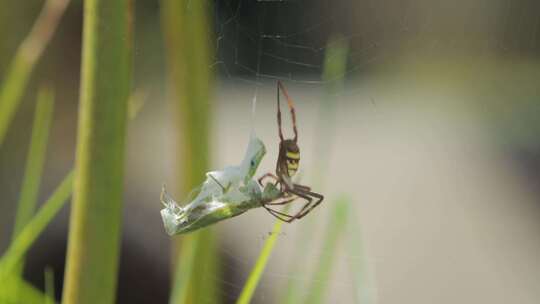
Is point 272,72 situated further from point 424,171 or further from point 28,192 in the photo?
point 424,171

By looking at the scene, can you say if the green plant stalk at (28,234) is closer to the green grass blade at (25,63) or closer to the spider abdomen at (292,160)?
the green grass blade at (25,63)

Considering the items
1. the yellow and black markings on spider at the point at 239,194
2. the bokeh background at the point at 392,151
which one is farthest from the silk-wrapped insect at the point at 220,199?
the bokeh background at the point at 392,151

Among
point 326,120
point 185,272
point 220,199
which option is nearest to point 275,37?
point 326,120

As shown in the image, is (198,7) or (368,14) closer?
(198,7)

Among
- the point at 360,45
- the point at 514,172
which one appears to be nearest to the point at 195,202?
the point at 360,45

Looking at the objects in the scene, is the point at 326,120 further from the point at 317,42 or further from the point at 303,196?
the point at 317,42

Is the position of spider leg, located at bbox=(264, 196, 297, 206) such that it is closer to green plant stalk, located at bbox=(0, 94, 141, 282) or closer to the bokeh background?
green plant stalk, located at bbox=(0, 94, 141, 282)

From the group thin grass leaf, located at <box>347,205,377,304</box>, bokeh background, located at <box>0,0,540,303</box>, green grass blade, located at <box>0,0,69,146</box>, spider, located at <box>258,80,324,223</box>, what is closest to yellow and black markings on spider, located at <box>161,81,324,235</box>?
spider, located at <box>258,80,324,223</box>
